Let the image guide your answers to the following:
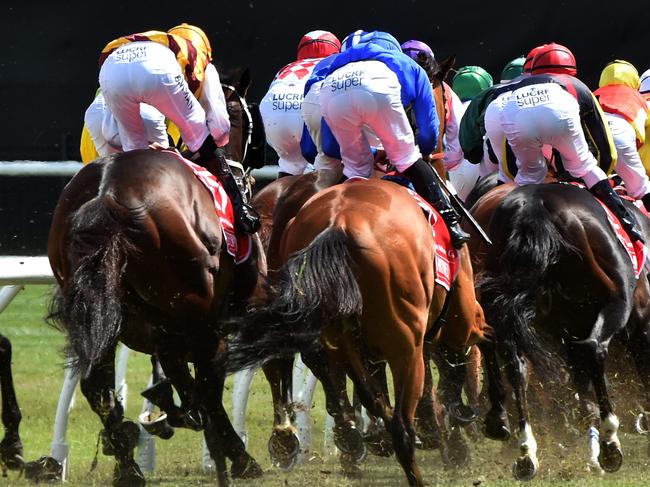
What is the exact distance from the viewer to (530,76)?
750cm

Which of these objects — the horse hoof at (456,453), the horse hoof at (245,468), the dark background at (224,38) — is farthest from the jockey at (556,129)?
the dark background at (224,38)

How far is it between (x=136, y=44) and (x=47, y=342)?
6.07m

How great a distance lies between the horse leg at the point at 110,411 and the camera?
Answer: 5949 mm

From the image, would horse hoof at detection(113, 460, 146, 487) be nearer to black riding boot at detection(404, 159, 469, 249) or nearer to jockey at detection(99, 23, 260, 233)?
jockey at detection(99, 23, 260, 233)

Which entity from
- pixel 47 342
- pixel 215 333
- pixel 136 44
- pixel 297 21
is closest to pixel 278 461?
pixel 215 333

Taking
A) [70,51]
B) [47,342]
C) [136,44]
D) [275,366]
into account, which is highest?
[136,44]

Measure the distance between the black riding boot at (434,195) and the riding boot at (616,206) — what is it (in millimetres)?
1279

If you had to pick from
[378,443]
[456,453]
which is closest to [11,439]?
[378,443]

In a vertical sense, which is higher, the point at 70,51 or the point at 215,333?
the point at 215,333

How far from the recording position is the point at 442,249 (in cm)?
608

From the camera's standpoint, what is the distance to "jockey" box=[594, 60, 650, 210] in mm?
8219

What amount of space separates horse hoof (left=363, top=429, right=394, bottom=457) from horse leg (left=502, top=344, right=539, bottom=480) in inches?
24.1

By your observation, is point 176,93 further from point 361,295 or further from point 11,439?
point 11,439

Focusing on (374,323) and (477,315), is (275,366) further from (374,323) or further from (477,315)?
(374,323)
